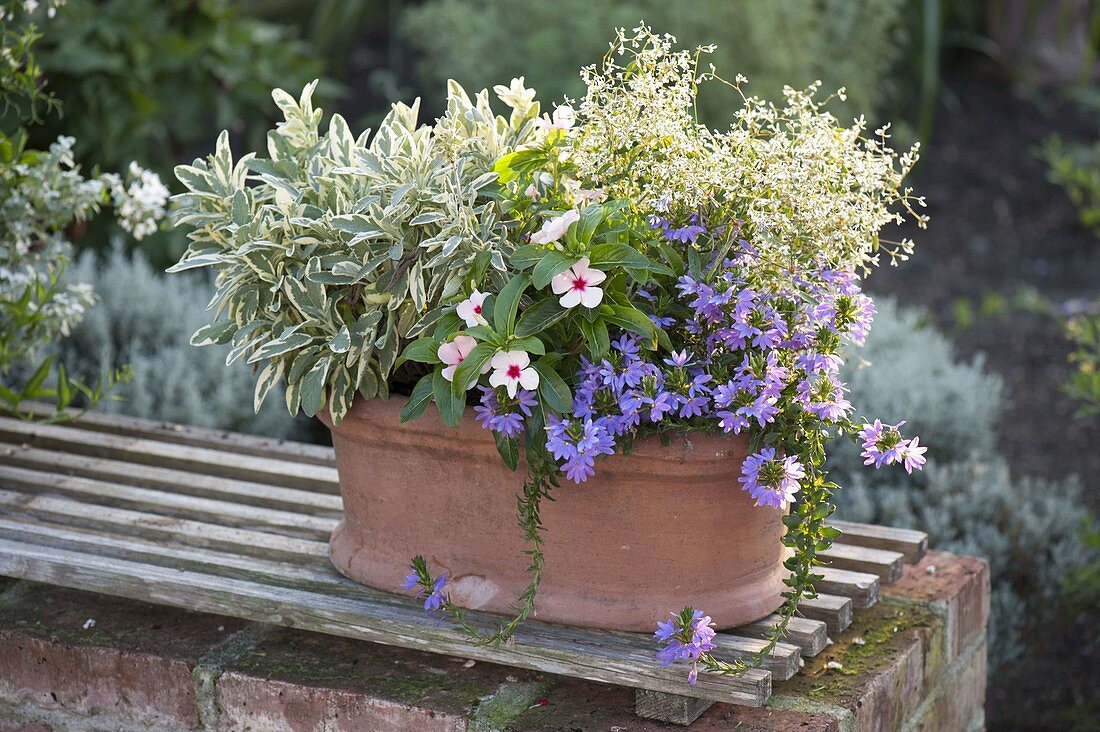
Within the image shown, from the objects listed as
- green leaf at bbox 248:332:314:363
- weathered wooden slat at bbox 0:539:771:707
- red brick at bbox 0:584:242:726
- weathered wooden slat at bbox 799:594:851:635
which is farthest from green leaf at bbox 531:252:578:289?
red brick at bbox 0:584:242:726

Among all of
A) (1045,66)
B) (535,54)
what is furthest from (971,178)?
(535,54)

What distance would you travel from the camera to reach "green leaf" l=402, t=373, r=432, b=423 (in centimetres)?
142

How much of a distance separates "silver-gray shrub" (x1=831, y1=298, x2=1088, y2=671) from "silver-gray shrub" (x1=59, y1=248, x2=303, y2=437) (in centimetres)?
127

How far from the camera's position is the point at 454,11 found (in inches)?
173

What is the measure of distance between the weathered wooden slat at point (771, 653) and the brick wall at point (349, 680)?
5 centimetres

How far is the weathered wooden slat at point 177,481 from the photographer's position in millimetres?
1902

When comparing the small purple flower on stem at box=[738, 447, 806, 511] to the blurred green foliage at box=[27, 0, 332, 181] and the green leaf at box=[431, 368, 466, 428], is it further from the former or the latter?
the blurred green foliage at box=[27, 0, 332, 181]

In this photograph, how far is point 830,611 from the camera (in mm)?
1579

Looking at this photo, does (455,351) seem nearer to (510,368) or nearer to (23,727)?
(510,368)

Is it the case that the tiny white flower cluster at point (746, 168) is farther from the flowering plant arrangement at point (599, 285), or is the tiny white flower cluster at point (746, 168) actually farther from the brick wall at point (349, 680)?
the brick wall at point (349, 680)

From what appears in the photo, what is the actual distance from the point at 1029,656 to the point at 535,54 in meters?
2.64

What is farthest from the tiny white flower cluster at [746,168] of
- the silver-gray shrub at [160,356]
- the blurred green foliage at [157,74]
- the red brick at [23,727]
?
the blurred green foliage at [157,74]

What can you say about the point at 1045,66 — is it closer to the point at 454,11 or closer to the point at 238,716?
the point at 454,11

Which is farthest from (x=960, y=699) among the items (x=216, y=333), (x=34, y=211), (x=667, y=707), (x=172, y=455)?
(x=34, y=211)
